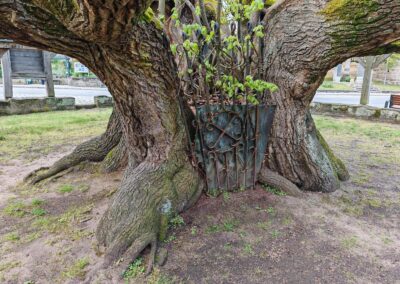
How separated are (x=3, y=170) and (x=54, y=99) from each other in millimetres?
7120

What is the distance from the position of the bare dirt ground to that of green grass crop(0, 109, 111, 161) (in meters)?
1.89

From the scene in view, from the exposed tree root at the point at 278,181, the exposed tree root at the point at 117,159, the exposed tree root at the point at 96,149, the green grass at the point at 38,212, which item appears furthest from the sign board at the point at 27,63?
the exposed tree root at the point at 278,181

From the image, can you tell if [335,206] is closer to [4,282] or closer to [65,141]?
[4,282]

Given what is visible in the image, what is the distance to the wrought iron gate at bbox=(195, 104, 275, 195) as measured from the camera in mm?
3340

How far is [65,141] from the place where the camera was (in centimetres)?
685

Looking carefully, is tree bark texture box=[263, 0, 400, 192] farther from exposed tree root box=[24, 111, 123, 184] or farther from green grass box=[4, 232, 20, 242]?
green grass box=[4, 232, 20, 242]

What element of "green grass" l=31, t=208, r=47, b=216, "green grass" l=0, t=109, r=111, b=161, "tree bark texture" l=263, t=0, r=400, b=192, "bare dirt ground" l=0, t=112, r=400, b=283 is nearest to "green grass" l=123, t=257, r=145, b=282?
"bare dirt ground" l=0, t=112, r=400, b=283

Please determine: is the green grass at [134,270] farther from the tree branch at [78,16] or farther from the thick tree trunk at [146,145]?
the tree branch at [78,16]

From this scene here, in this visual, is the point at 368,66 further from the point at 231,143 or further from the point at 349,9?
the point at 231,143

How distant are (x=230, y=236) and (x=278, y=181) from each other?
1172 mm

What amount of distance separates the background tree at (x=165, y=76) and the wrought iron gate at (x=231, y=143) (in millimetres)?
180

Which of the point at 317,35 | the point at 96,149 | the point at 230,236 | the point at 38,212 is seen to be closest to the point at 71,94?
the point at 96,149

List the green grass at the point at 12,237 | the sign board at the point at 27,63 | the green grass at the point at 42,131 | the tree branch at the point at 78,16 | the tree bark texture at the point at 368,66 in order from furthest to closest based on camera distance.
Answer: the tree bark texture at the point at 368,66, the sign board at the point at 27,63, the green grass at the point at 42,131, the green grass at the point at 12,237, the tree branch at the point at 78,16

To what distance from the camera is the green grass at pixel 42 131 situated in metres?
6.10
